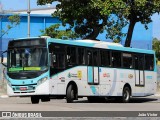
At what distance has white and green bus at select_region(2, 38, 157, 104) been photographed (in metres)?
21.9

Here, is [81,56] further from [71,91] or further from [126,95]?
[126,95]

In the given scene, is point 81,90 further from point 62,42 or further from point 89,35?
point 89,35

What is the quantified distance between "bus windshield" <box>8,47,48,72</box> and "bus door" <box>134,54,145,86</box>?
794 cm

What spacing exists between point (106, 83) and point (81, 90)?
2518 millimetres

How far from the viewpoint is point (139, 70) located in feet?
92.9

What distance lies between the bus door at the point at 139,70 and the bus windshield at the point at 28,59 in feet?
26.1

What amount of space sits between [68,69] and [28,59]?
6.63ft

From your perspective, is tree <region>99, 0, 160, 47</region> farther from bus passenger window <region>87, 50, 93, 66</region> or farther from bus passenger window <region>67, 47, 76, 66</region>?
bus passenger window <region>67, 47, 76, 66</region>

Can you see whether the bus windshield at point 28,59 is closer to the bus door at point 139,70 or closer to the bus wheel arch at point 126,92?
the bus wheel arch at point 126,92

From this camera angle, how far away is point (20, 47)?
2267 centimetres

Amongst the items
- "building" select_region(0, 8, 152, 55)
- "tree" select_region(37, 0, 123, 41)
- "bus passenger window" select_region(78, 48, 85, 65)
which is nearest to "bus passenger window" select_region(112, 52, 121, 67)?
"bus passenger window" select_region(78, 48, 85, 65)

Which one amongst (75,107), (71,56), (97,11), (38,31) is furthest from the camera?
(38,31)

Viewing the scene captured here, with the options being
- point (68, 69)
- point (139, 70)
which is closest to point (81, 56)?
point (68, 69)

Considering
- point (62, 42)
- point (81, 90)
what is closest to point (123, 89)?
point (81, 90)
